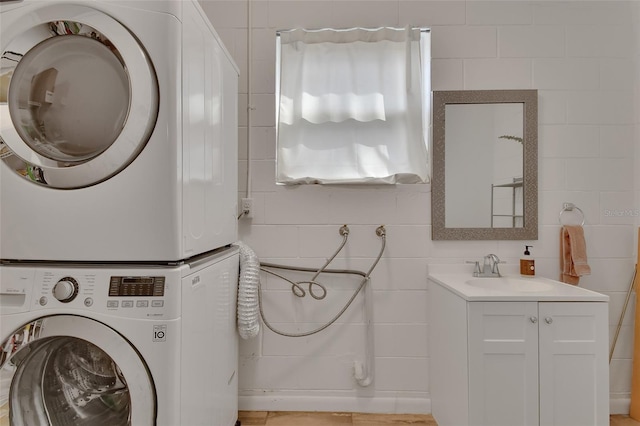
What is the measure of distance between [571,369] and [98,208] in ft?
5.80

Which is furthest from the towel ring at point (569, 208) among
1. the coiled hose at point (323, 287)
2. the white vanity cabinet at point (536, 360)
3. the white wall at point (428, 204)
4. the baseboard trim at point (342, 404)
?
the baseboard trim at point (342, 404)

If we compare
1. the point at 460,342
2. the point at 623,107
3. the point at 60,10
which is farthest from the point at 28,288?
the point at 623,107

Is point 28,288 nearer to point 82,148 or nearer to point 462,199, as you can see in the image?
point 82,148

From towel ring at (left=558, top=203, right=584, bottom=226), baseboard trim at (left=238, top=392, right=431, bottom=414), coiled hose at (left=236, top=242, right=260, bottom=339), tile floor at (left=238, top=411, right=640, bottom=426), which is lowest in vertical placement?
tile floor at (left=238, top=411, right=640, bottom=426)

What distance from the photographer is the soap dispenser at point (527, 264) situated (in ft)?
6.05

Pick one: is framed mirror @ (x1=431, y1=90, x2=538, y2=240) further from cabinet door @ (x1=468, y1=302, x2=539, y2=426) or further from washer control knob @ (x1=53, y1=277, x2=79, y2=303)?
washer control knob @ (x1=53, y1=277, x2=79, y2=303)

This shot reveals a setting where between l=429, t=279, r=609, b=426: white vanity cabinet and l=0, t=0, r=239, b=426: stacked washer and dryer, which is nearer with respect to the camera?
l=0, t=0, r=239, b=426: stacked washer and dryer

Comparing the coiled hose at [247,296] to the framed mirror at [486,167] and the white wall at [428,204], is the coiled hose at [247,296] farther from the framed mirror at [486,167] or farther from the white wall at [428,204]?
the framed mirror at [486,167]

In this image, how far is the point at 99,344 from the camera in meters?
1.04

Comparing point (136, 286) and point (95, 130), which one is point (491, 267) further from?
point (95, 130)

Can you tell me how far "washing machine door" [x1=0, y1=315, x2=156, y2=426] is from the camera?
3.42ft

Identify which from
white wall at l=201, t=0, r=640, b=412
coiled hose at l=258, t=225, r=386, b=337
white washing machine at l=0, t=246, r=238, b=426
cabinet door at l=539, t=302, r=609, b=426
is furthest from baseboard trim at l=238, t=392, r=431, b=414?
white washing machine at l=0, t=246, r=238, b=426

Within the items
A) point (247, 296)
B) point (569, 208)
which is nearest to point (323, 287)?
point (247, 296)

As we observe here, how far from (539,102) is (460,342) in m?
1.31
